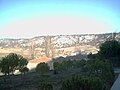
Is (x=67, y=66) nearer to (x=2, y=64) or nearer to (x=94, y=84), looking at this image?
(x=2, y=64)

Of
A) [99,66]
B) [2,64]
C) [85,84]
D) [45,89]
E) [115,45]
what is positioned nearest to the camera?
[85,84]

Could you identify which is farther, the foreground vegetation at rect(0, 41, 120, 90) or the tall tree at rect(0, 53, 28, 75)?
the tall tree at rect(0, 53, 28, 75)

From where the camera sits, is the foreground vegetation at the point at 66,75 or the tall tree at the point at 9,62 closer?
the foreground vegetation at the point at 66,75

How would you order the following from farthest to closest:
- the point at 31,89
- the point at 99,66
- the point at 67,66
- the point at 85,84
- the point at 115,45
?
the point at 67,66, the point at 115,45, the point at 31,89, the point at 99,66, the point at 85,84

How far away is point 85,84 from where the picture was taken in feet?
56.9

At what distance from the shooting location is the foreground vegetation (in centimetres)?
1770

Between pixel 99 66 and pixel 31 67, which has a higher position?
pixel 99 66

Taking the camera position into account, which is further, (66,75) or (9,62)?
(66,75)

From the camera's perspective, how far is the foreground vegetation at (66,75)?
58.1 feet

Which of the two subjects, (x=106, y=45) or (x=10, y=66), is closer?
(x=10, y=66)

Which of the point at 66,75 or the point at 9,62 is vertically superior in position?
the point at 9,62

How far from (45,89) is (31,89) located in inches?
489

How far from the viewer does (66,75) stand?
2060 inches

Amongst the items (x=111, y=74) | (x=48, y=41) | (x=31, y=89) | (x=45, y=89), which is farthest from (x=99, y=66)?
(x=48, y=41)
